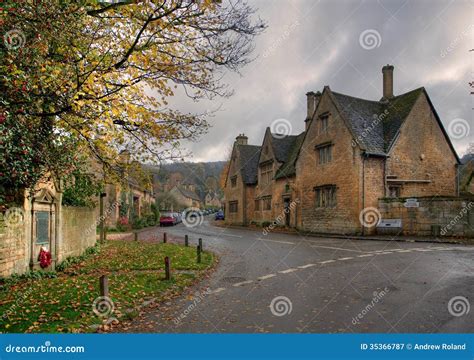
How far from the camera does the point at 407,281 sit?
9398mm

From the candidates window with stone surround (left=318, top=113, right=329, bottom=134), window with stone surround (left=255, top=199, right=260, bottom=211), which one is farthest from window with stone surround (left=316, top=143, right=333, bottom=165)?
window with stone surround (left=255, top=199, right=260, bottom=211)

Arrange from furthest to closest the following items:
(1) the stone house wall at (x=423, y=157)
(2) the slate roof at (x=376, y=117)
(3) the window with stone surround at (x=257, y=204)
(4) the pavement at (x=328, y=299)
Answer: (3) the window with stone surround at (x=257, y=204), (1) the stone house wall at (x=423, y=157), (2) the slate roof at (x=376, y=117), (4) the pavement at (x=328, y=299)

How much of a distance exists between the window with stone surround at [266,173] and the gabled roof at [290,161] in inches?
57.9

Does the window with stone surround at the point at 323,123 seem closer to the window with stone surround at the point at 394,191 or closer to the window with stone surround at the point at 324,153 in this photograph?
the window with stone surround at the point at 324,153

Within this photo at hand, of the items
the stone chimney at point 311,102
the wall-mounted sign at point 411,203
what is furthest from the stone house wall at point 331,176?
the stone chimney at point 311,102

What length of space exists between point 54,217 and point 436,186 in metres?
26.8

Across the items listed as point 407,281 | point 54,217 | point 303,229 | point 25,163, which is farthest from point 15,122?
point 303,229

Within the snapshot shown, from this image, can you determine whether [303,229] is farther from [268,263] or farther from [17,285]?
[17,285]

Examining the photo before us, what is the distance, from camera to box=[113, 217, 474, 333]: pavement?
20.4 feet

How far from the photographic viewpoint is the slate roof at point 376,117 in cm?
2582

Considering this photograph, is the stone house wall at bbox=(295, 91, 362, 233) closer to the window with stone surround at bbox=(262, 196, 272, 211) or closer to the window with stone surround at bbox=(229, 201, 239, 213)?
the window with stone surround at bbox=(262, 196, 272, 211)

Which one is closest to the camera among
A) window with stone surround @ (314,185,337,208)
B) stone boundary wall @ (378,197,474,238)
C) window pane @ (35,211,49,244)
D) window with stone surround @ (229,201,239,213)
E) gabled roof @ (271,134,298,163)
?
window pane @ (35,211,49,244)

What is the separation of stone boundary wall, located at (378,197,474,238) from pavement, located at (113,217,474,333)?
8648 mm

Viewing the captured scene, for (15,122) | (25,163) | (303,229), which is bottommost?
(303,229)
